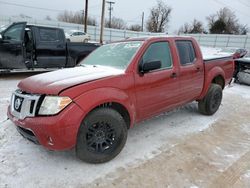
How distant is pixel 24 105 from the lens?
124 inches

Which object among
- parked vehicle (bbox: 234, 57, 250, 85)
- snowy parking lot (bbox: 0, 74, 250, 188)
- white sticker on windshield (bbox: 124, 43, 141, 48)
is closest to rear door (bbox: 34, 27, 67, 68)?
snowy parking lot (bbox: 0, 74, 250, 188)

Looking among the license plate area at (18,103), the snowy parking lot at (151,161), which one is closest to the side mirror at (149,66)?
the snowy parking lot at (151,161)

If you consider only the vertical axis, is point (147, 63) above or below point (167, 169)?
above

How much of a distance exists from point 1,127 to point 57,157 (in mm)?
1560

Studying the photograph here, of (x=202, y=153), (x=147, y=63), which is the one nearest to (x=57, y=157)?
(x=147, y=63)

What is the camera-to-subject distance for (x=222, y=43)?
3969 cm

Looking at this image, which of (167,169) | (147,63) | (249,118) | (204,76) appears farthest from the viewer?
(249,118)

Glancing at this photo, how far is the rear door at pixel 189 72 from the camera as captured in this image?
4.69 meters

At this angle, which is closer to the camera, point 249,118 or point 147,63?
point 147,63

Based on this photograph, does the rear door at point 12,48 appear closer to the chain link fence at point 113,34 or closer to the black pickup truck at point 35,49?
the black pickup truck at point 35,49

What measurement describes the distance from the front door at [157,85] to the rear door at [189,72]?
237 millimetres

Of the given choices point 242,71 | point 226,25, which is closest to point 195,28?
point 226,25

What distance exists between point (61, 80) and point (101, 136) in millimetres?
917

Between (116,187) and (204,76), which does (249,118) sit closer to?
(204,76)
